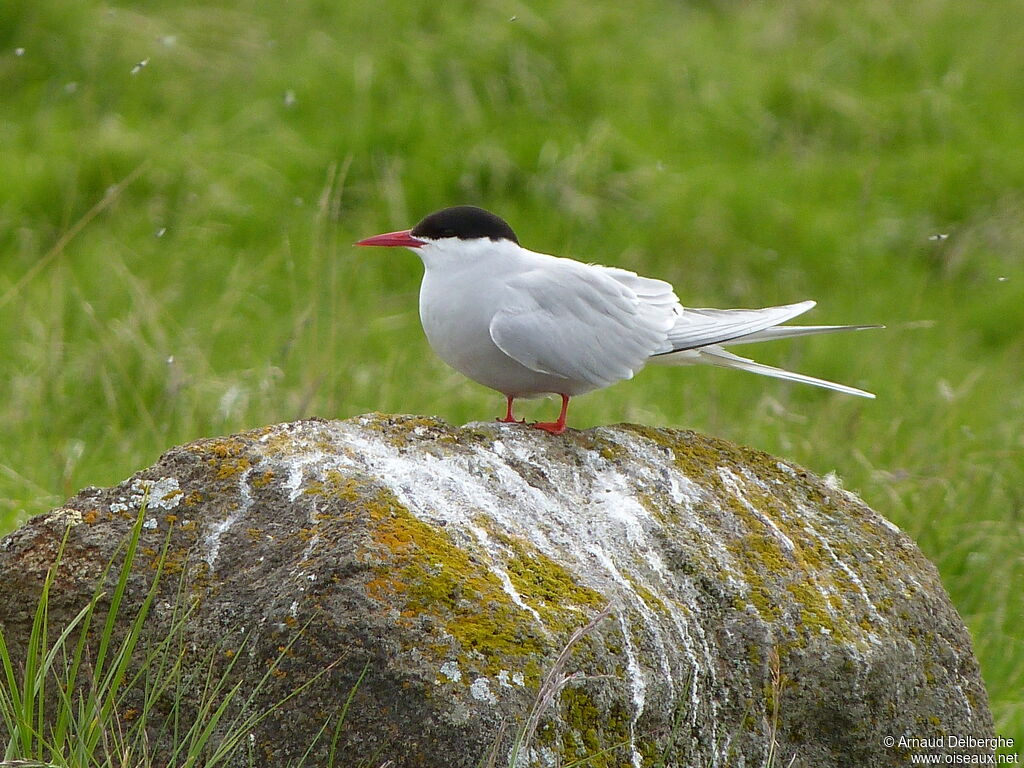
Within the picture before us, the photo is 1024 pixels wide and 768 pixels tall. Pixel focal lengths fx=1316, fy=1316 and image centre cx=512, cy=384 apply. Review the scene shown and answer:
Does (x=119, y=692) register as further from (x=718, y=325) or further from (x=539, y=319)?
(x=718, y=325)

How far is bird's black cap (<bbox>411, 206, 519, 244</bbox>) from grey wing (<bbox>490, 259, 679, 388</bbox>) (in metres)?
0.18

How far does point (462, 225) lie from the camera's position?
3.82 metres

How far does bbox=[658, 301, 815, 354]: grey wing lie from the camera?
3938 millimetres

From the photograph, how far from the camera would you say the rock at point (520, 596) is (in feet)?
8.23

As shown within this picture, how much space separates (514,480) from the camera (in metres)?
3.02

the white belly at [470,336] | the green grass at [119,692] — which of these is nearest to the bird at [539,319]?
the white belly at [470,336]

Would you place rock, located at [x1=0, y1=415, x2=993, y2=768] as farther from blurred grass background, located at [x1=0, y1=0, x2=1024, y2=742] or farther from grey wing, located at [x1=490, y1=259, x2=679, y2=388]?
blurred grass background, located at [x1=0, y1=0, x2=1024, y2=742]

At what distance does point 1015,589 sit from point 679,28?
6568mm

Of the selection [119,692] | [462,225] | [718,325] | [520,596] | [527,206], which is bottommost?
[527,206]

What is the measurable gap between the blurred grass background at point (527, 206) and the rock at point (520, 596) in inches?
69.3

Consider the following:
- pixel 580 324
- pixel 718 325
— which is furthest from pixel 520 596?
pixel 718 325

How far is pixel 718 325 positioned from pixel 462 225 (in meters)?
0.84

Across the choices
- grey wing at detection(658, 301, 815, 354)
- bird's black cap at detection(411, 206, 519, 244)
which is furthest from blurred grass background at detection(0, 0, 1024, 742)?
grey wing at detection(658, 301, 815, 354)

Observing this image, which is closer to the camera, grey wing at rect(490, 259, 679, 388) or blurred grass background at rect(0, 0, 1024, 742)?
grey wing at rect(490, 259, 679, 388)
